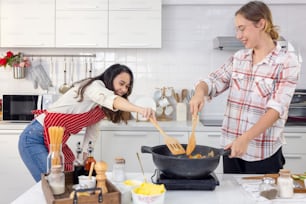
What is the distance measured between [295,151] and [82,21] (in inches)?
90.0

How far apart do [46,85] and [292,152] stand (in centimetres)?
249

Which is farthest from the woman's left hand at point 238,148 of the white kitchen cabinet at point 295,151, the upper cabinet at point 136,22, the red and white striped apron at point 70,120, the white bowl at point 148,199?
the upper cabinet at point 136,22

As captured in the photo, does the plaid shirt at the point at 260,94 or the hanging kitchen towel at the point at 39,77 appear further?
the hanging kitchen towel at the point at 39,77

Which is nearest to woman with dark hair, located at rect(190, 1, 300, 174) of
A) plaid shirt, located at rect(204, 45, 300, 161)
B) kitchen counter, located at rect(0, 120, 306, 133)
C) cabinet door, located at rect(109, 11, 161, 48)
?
plaid shirt, located at rect(204, 45, 300, 161)

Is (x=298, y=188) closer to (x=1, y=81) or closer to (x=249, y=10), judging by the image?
(x=249, y=10)

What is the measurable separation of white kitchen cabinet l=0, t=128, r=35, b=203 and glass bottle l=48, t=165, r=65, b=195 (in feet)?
7.12

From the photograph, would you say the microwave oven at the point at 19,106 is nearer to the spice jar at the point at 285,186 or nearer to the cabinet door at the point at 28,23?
the cabinet door at the point at 28,23

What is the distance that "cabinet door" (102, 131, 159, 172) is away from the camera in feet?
11.8

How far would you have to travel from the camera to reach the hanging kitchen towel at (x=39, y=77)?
4141 mm

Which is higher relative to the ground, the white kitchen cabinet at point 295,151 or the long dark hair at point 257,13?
the long dark hair at point 257,13

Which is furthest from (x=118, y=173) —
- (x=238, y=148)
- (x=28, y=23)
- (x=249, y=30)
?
(x=28, y=23)

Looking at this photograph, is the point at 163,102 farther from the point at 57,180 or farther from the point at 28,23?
the point at 57,180

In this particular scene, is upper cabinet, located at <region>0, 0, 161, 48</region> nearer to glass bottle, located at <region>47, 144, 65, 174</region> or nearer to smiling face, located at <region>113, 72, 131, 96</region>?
smiling face, located at <region>113, 72, 131, 96</region>

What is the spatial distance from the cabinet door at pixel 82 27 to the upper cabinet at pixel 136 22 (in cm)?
9
